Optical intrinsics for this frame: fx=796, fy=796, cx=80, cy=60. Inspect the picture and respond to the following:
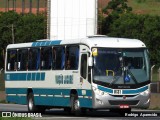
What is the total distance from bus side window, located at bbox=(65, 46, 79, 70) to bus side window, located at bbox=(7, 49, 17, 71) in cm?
502

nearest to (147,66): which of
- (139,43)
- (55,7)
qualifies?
(139,43)

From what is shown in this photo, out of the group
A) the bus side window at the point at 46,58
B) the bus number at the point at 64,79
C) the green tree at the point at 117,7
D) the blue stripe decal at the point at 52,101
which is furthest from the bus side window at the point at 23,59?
the green tree at the point at 117,7

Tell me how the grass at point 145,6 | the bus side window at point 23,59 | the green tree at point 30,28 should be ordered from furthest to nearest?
the grass at point 145,6, the green tree at point 30,28, the bus side window at point 23,59

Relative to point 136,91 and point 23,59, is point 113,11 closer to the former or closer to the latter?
point 23,59

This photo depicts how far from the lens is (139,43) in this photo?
30969 millimetres

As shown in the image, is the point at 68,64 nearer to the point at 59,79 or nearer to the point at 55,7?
the point at 59,79

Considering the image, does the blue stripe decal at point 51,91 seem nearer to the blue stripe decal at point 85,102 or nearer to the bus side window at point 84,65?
the blue stripe decal at point 85,102

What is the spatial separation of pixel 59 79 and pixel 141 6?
14136 cm

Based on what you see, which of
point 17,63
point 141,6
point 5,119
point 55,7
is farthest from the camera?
point 141,6

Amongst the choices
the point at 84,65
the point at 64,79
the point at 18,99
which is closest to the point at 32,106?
the point at 18,99

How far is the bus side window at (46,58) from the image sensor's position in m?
33.6

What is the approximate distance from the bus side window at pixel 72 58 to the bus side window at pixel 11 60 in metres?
5.02

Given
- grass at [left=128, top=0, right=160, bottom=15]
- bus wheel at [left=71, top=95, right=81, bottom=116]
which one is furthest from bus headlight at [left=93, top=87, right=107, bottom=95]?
grass at [left=128, top=0, right=160, bottom=15]

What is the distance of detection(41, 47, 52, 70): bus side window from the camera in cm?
3359
